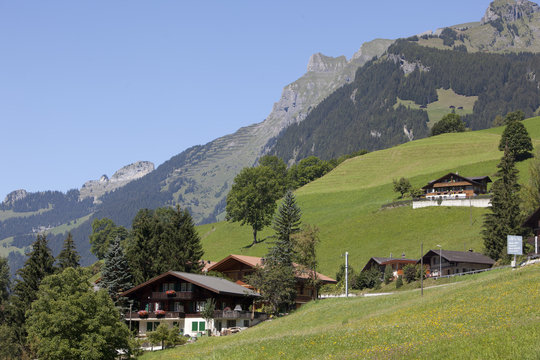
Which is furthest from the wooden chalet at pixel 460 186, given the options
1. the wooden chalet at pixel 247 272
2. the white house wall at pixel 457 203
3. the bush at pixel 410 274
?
the wooden chalet at pixel 247 272

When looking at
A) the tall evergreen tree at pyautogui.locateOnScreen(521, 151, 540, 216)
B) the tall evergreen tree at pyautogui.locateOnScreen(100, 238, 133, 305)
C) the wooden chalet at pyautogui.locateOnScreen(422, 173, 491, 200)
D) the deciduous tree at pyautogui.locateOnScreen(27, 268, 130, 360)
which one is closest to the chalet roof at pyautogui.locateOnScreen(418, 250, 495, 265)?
the tall evergreen tree at pyautogui.locateOnScreen(521, 151, 540, 216)

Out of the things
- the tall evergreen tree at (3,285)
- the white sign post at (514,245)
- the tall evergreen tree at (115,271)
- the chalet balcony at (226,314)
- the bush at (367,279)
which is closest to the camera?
the white sign post at (514,245)

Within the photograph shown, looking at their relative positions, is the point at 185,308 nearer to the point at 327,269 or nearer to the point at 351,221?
the point at 327,269

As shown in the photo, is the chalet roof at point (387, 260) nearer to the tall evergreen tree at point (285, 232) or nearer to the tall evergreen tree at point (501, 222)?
the tall evergreen tree at point (501, 222)

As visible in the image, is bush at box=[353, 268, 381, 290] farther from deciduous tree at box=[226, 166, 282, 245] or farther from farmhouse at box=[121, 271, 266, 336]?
deciduous tree at box=[226, 166, 282, 245]

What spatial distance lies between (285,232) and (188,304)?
62.2 feet

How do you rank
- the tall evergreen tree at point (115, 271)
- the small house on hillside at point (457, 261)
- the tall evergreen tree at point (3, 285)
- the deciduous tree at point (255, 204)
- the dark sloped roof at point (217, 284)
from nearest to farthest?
1. the dark sloped roof at point (217, 284)
2. the tall evergreen tree at point (115, 271)
3. the small house on hillside at point (457, 261)
4. the tall evergreen tree at point (3, 285)
5. the deciduous tree at point (255, 204)

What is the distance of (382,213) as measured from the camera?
13338 cm

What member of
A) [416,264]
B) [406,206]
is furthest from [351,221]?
[416,264]

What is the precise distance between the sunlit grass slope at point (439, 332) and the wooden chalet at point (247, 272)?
83.4ft

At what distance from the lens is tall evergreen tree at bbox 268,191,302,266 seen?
82.1m

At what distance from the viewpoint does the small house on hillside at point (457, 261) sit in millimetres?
89625

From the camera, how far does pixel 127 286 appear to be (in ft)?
273

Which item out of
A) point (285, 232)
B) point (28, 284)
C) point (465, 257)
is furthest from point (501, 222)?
point (28, 284)
